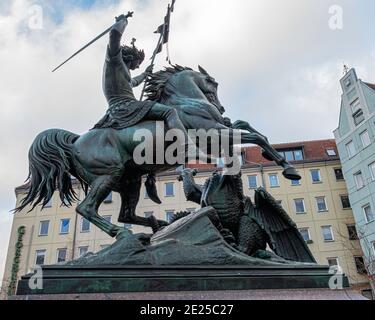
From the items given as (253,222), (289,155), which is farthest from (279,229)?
(289,155)

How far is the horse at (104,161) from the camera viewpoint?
5.45 m

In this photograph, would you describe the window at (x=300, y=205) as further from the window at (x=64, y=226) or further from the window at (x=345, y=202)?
the window at (x=64, y=226)

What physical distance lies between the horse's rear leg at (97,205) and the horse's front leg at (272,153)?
6.71 feet

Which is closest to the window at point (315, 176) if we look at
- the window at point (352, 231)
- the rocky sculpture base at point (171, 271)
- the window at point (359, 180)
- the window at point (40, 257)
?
the window at point (352, 231)

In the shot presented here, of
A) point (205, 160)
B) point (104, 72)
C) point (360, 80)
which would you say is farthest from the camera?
point (360, 80)

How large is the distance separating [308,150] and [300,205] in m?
6.90

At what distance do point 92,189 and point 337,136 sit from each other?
3462 cm

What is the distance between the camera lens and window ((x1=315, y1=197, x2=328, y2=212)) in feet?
124

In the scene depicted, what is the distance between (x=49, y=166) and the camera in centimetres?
555

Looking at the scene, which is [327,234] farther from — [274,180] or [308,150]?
[308,150]
